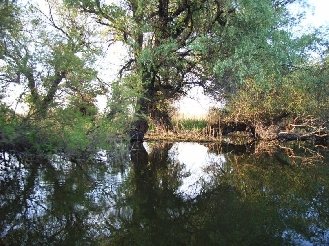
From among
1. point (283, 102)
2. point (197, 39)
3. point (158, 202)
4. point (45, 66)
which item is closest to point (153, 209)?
point (158, 202)

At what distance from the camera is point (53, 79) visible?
11070mm

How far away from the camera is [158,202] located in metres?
8.50

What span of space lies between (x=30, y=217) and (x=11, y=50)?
5271mm

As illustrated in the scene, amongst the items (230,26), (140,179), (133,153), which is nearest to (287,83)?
(230,26)

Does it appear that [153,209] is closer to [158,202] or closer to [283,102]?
[158,202]

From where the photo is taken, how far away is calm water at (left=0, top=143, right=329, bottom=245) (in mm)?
6312

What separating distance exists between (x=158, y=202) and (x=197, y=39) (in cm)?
838

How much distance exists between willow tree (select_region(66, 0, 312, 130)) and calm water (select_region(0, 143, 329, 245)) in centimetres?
404

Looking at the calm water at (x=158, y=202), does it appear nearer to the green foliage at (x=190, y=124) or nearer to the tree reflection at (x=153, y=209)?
the tree reflection at (x=153, y=209)

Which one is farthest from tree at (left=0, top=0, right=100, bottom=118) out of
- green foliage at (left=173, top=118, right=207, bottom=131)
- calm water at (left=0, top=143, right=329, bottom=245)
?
green foliage at (left=173, top=118, right=207, bottom=131)

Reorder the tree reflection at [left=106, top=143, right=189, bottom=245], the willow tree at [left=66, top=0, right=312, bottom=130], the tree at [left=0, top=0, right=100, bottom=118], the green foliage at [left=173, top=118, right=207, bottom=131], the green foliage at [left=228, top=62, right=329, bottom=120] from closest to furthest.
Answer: the tree reflection at [left=106, top=143, right=189, bottom=245] < the tree at [left=0, top=0, right=100, bottom=118] < the willow tree at [left=66, top=0, right=312, bottom=130] < the green foliage at [left=228, top=62, right=329, bottom=120] < the green foliage at [left=173, top=118, right=207, bottom=131]

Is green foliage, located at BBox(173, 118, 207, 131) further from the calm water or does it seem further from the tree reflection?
the tree reflection

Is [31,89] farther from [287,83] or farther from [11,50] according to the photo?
[287,83]

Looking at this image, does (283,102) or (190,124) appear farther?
(190,124)
